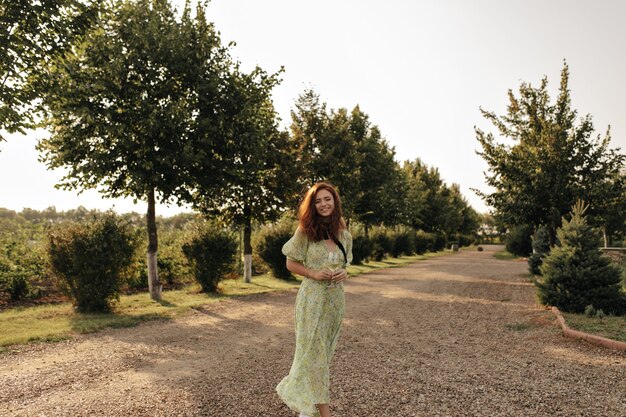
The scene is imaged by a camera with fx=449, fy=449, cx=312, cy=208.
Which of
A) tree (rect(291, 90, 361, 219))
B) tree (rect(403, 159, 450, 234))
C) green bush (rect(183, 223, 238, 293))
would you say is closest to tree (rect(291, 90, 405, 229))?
tree (rect(291, 90, 361, 219))

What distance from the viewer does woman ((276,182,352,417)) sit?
417cm

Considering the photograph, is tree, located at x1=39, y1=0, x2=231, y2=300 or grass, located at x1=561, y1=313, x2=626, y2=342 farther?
tree, located at x1=39, y1=0, x2=231, y2=300

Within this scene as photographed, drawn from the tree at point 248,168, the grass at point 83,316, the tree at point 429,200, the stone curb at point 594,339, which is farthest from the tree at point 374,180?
the stone curb at point 594,339

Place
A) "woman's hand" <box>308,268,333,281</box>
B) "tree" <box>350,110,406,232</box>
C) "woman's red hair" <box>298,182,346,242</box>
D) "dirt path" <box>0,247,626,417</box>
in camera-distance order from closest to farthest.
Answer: "woman's hand" <box>308,268,333,281</box> < "woman's red hair" <box>298,182,346,242</box> < "dirt path" <box>0,247,626,417</box> < "tree" <box>350,110,406,232</box>

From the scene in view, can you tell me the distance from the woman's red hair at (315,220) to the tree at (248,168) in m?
9.52

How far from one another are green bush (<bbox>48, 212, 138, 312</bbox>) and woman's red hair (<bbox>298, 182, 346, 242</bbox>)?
875 centimetres

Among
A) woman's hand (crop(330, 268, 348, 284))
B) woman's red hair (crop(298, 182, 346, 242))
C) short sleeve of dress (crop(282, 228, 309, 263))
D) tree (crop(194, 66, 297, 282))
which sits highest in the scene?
tree (crop(194, 66, 297, 282))

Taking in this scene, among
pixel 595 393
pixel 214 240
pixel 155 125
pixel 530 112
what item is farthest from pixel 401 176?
pixel 595 393

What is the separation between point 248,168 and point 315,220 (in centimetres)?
1032

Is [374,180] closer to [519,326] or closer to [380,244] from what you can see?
[380,244]

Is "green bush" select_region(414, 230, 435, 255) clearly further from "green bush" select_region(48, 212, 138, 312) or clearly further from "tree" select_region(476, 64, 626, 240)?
"green bush" select_region(48, 212, 138, 312)

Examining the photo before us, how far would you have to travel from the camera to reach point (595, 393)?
558cm

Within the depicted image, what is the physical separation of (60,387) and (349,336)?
5103 millimetres

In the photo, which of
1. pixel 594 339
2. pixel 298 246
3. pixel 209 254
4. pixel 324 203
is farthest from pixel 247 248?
pixel 324 203
